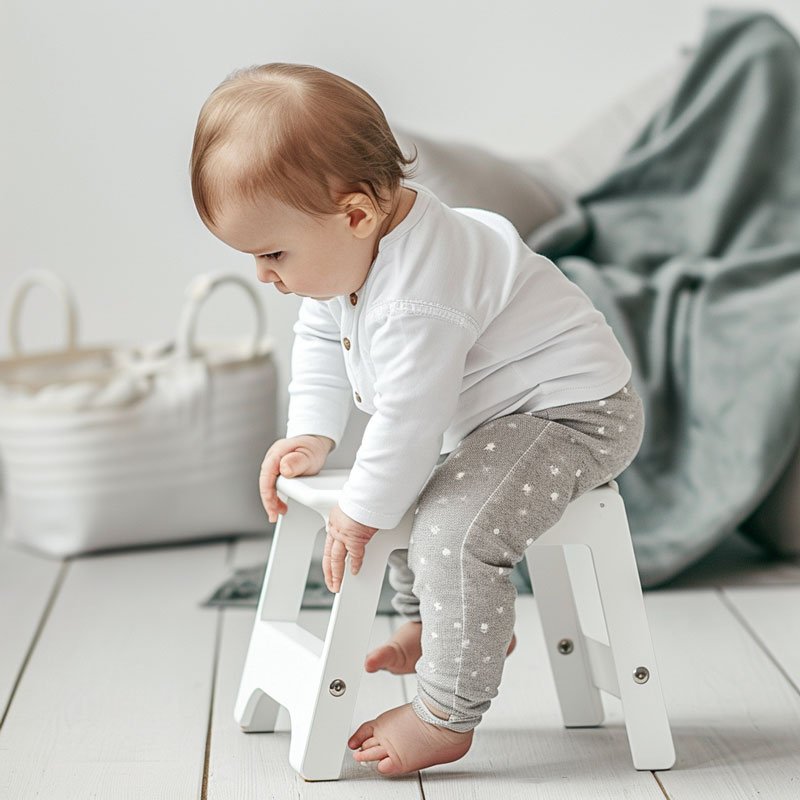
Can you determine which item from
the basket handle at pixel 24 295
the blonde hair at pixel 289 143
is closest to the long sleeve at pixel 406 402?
the blonde hair at pixel 289 143

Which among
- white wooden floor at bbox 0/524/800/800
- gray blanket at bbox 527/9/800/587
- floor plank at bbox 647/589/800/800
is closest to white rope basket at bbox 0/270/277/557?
white wooden floor at bbox 0/524/800/800

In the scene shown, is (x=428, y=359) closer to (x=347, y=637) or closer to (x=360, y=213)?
(x=360, y=213)

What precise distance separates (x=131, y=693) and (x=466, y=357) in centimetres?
57

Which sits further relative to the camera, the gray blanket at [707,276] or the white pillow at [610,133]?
the white pillow at [610,133]

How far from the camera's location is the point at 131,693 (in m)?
1.34

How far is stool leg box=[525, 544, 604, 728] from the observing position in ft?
3.99

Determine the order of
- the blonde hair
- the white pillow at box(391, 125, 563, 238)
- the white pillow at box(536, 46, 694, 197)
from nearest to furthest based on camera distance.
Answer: the blonde hair
the white pillow at box(391, 125, 563, 238)
the white pillow at box(536, 46, 694, 197)

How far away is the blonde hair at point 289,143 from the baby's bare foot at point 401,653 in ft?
Answer: 1.48

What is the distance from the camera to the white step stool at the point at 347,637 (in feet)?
3.51

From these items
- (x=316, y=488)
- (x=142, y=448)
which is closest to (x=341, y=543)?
(x=316, y=488)

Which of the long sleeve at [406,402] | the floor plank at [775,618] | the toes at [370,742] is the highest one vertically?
the long sleeve at [406,402]

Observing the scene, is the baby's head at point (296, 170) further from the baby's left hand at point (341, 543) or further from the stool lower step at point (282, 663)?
the stool lower step at point (282, 663)

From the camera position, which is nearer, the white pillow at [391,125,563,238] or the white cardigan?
the white cardigan

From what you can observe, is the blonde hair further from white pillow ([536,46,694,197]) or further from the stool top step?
white pillow ([536,46,694,197])
